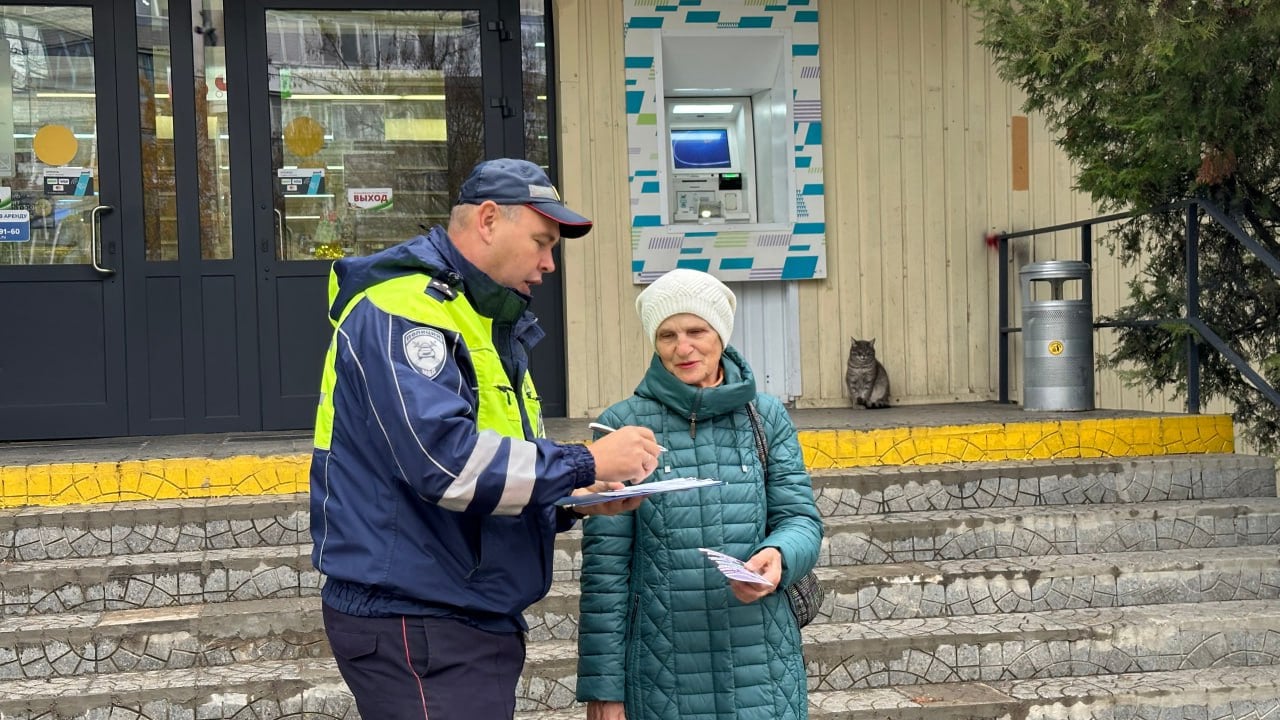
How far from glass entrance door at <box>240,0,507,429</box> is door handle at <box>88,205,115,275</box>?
80 centimetres

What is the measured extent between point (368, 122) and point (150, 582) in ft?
10.7

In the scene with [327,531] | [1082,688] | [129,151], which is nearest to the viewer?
[327,531]

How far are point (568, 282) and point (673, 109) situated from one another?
4.12 ft

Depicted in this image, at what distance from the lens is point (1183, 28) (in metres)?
4.84

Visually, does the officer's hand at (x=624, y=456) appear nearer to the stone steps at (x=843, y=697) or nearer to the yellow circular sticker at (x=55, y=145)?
the stone steps at (x=843, y=697)

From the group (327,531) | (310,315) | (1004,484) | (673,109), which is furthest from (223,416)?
(327,531)

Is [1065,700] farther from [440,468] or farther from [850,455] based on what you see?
[440,468]

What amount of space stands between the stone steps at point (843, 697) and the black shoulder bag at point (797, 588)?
1629 mm

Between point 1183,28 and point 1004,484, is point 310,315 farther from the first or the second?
point 1183,28

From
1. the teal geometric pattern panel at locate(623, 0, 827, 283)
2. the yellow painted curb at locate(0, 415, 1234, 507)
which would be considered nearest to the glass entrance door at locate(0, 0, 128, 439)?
the yellow painted curb at locate(0, 415, 1234, 507)

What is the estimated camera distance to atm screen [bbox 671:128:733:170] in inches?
302

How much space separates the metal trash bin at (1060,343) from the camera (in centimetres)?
684

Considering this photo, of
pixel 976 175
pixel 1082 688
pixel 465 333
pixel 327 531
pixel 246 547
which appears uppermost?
pixel 976 175

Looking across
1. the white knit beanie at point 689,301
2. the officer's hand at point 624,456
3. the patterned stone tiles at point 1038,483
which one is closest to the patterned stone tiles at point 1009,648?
the patterned stone tiles at point 1038,483
